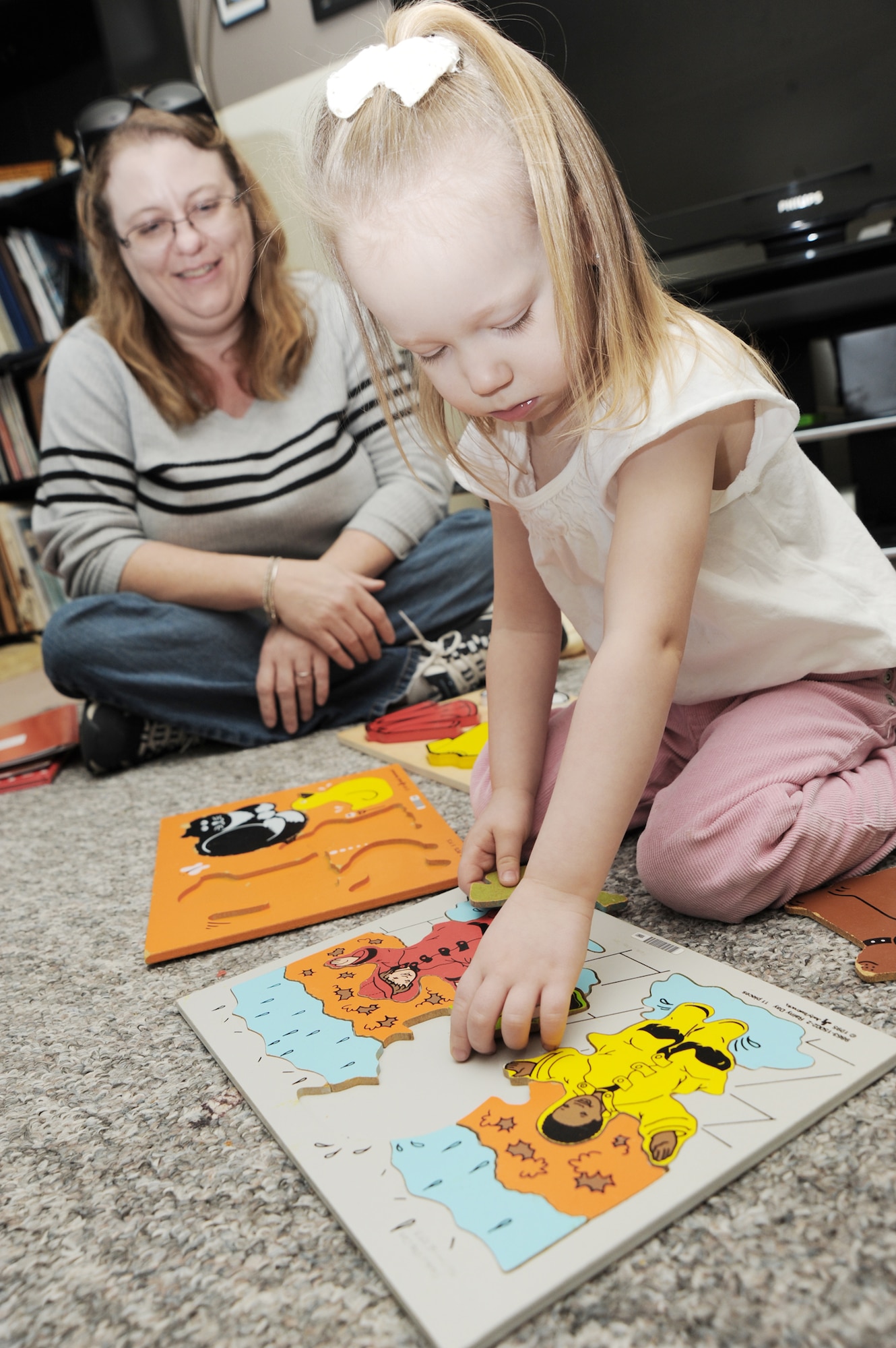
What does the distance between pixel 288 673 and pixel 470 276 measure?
760 millimetres

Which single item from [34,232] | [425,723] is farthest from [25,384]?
[425,723]

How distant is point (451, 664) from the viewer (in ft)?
4.10

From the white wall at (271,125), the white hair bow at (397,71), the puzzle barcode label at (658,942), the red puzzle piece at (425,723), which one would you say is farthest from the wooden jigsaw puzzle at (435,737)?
the white wall at (271,125)

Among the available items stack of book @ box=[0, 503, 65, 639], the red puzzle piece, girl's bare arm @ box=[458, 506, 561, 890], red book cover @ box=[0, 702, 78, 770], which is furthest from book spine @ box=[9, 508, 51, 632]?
girl's bare arm @ box=[458, 506, 561, 890]

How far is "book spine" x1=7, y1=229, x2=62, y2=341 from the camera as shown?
204 cm

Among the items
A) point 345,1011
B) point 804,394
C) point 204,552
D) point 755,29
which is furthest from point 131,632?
point 755,29

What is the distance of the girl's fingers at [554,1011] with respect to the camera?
17.9 inches

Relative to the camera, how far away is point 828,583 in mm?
665

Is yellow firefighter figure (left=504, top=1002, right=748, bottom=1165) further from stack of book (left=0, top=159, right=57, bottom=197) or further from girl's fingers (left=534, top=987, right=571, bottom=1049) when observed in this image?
stack of book (left=0, top=159, right=57, bottom=197)

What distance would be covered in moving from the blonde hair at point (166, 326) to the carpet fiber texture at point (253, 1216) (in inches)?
32.4

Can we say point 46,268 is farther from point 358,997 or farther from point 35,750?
point 358,997

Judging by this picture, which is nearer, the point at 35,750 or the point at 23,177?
the point at 35,750

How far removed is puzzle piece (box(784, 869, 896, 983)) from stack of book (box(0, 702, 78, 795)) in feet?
3.11

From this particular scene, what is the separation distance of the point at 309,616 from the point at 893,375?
35.5 inches
